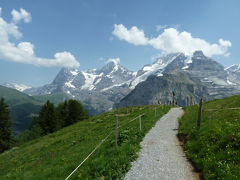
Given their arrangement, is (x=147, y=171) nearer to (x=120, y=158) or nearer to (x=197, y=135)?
(x=120, y=158)

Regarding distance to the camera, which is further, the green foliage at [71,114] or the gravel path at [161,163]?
the green foliage at [71,114]

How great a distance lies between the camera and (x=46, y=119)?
78000 millimetres

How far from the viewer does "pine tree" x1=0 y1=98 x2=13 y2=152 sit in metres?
57.8

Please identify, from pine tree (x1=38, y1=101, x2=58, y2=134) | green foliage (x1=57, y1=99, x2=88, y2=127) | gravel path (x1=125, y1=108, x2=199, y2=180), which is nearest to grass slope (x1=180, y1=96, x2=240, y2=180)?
gravel path (x1=125, y1=108, x2=199, y2=180)

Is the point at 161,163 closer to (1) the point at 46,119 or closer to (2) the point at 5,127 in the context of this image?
(2) the point at 5,127

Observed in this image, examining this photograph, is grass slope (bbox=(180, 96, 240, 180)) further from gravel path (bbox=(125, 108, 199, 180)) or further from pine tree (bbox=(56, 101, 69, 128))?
pine tree (bbox=(56, 101, 69, 128))

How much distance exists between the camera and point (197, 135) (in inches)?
626

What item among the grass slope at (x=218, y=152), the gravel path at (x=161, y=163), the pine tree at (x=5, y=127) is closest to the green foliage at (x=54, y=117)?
the pine tree at (x=5, y=127)

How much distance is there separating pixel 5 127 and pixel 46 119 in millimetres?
19560

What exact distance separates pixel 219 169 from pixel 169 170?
249 cm

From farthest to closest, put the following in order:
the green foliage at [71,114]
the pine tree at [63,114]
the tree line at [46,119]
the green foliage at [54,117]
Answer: the green foliage at [71,114] → the pine tree at [63,114] → the green foliage at [54,117] → the tree line at [46,119]

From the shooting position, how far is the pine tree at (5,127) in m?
57.8

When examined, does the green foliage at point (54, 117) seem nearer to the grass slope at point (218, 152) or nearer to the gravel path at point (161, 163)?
the gravel path at point (161, 163)

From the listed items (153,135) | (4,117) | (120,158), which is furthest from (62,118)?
(120,158)
